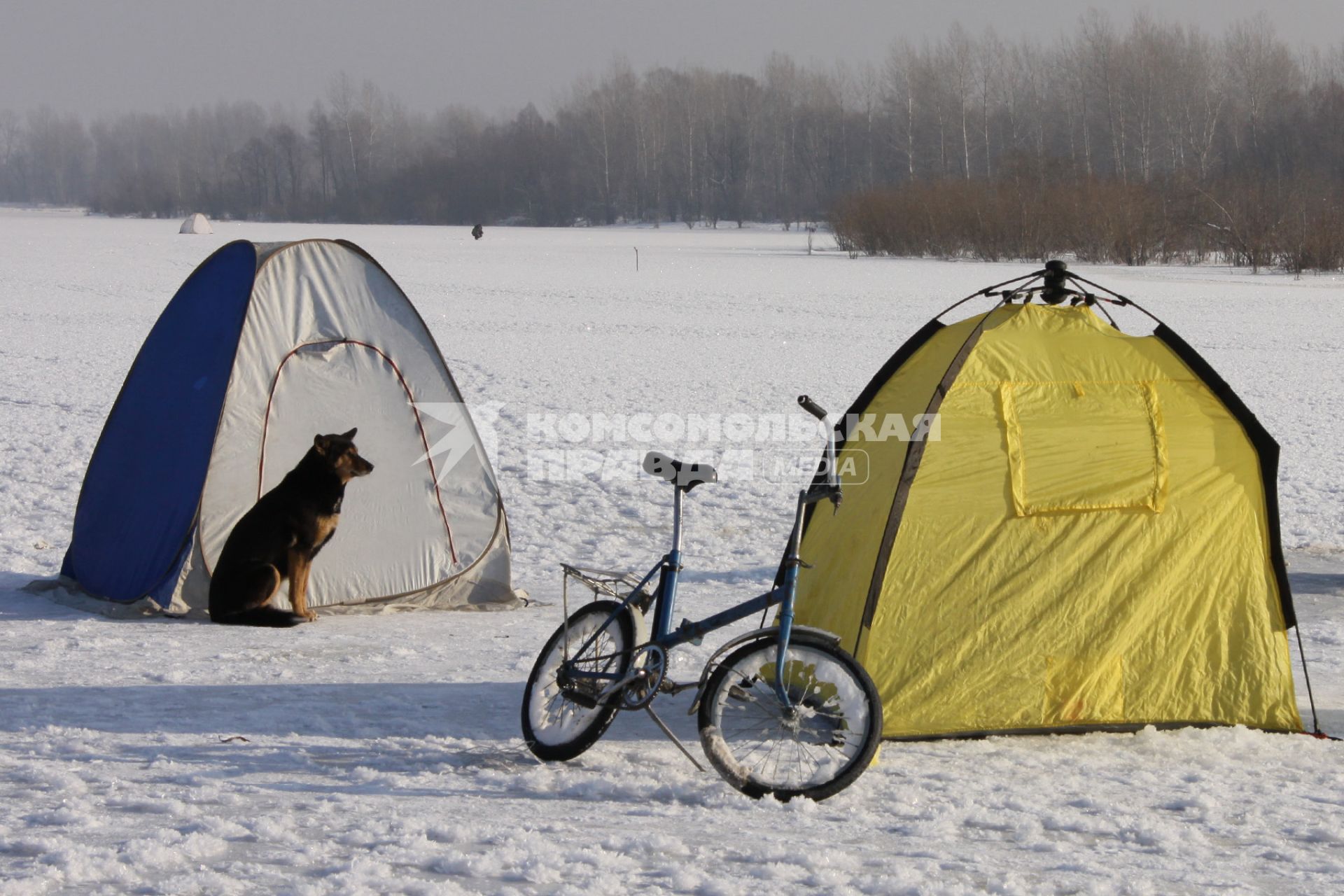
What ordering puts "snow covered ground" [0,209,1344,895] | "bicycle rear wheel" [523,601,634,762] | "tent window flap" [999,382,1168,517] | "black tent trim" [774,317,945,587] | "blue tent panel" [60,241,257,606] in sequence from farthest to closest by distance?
"blue tent panel" [60,241,257,606] → "black tent trim" [774,317,945,587] → "tent window flap" [999,382,1168,517] → "bicycle rear wheel" [523,601,634,762] → "snow covered ground" [0,209,1344,895]

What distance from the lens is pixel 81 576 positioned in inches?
304

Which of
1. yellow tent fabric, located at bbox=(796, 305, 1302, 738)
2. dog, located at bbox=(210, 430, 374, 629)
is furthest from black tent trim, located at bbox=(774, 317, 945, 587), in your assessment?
dog, located at bbox=(210, 430, 374, 629)

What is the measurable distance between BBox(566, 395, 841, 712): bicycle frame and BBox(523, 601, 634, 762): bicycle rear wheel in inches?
1.4

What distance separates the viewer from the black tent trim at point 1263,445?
5.47 m

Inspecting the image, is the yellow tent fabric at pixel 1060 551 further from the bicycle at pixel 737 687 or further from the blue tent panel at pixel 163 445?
the blue tent panel at pixel 163 445

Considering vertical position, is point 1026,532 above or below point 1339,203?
below

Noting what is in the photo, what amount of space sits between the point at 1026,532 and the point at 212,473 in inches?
175

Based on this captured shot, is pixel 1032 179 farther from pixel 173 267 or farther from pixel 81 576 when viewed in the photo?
pixel 81 576

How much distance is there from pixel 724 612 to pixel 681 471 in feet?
1.68

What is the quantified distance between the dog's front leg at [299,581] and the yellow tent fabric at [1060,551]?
9.58 ft

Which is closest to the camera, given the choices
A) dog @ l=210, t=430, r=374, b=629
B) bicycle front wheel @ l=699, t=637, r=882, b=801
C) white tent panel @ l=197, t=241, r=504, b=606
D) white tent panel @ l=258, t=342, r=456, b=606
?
bicycle front wheel @ l=699, t=637, r=882, b=801

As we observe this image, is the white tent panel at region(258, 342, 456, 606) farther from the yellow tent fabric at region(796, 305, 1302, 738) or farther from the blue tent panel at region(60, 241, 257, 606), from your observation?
the yellow tent fabric at region(796, 305, 1302, 738)

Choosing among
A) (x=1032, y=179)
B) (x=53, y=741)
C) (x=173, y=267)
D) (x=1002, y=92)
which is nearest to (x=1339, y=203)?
(x=1032, y=179)

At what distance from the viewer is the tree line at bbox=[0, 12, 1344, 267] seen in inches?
1788
